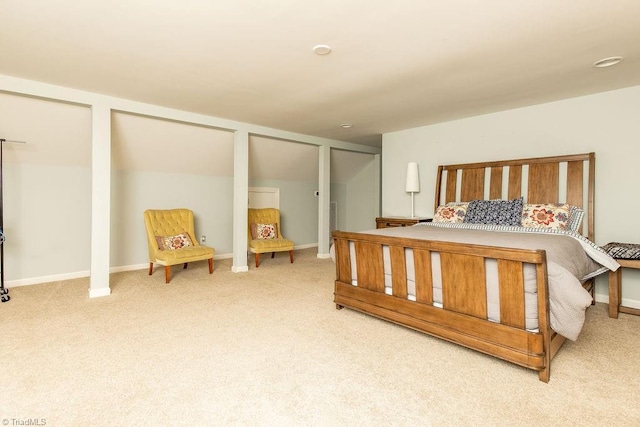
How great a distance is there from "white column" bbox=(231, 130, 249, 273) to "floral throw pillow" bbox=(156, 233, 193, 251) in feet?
2.09

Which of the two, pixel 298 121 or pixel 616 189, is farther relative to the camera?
pixel 298 121

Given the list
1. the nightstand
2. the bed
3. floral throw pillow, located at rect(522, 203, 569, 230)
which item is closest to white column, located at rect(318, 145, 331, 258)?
the nightstand

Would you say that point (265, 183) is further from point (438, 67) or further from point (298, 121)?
point (438, 67)

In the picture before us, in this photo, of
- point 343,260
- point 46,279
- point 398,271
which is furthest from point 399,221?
point 46,279

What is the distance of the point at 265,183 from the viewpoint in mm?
6172

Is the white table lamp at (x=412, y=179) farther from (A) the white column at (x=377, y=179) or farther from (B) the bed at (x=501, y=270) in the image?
(A) the white column at (x=377, y=179)

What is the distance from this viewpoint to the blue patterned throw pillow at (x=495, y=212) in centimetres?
340

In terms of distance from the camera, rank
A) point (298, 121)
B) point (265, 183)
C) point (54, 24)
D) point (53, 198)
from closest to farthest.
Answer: point (54, 24)
point (53, 198)
point (298, 121)
point (265, 183)

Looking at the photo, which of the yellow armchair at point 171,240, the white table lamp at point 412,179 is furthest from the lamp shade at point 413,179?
the yellow armchair at point 171,240

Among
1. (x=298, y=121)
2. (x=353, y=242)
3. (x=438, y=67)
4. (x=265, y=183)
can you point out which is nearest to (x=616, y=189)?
(x=438, y=67)

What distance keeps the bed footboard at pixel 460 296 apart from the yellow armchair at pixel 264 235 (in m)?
2.41

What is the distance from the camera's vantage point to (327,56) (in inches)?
103

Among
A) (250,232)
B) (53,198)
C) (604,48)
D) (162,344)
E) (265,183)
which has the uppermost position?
(604,48)

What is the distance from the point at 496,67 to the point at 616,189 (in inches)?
73.5
